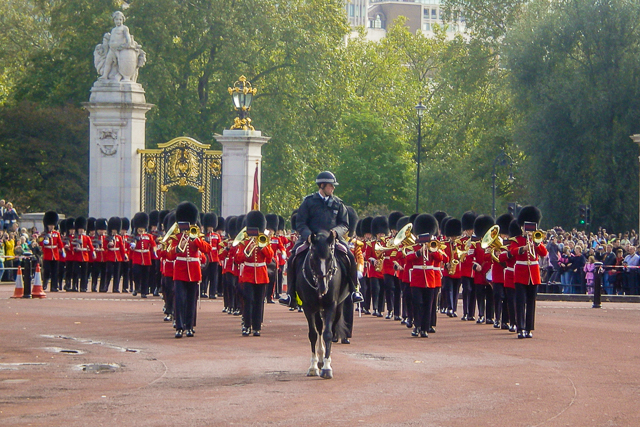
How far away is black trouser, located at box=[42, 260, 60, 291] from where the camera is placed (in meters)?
24.3

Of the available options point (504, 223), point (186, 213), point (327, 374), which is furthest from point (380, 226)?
point (327, 374)

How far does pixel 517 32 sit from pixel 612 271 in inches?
745

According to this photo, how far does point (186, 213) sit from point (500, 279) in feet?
14.2

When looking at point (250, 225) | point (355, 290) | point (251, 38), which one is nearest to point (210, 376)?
point (355, 290)

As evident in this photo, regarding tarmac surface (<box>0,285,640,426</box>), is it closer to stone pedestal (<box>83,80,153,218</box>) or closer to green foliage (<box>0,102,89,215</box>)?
stone pedestal (<box>83,80,153,218</box>)

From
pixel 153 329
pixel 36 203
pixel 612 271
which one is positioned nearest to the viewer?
pixel 153 329

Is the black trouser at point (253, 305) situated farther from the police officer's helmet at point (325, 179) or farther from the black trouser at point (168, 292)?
the police officer's helmet at point (325, 179)

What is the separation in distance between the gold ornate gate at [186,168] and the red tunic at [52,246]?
3101 mm

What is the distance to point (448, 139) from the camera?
57.2 m

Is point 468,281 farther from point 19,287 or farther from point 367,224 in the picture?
point 19,287

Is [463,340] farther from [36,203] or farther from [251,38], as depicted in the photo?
[251,38]

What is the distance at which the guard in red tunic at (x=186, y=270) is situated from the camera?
47.7ft

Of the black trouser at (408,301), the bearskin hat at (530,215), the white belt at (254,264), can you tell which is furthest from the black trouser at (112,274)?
the bearskin hat at (530,215)

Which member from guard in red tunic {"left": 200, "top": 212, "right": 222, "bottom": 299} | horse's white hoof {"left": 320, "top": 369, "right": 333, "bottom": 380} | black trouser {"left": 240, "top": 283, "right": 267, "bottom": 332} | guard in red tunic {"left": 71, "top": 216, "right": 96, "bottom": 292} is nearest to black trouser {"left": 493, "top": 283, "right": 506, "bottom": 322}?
black trouser {"left": 240, "top": 283, "right": 267, "bottom": 332}
